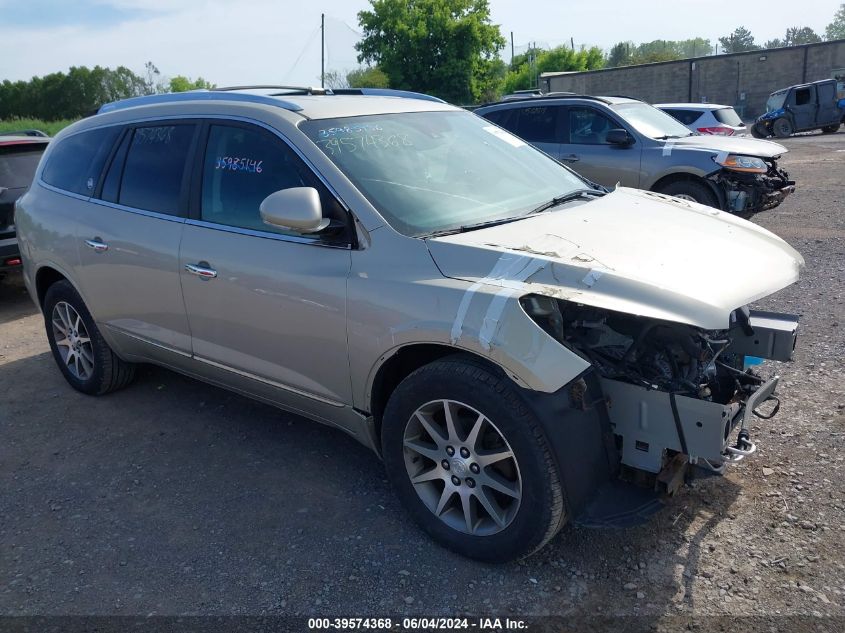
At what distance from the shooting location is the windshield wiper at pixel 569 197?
3.66m

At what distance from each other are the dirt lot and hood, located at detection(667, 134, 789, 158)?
4622 mm

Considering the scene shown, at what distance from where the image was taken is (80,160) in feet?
15.8

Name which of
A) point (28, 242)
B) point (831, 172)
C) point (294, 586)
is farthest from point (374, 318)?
point (831, 172)

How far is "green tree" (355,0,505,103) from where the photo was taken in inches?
1689

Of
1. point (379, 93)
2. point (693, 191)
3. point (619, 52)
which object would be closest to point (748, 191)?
point (693, 191)

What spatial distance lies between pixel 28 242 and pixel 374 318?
3314 millimetres

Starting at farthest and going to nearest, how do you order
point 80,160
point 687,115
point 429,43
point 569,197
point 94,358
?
point 429,43 → point 687,115 → point 94,358 → point 80,160 → point 569,197

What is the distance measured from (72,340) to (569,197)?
139 inches

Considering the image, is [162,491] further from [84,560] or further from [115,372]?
[115,372]

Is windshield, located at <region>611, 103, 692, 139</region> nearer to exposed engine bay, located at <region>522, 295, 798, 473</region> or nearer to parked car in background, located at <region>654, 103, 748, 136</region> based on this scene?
parked car in background, located at <region>654, 103, 748, 136</region>

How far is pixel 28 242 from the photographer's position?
511 centimetres

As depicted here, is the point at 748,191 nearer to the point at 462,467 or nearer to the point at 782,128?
the point at 462,467

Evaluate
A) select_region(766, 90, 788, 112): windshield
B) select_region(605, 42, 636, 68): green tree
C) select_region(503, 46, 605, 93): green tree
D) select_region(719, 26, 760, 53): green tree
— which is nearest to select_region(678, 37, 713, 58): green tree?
select_region(719, 26, 760, 53): green tree

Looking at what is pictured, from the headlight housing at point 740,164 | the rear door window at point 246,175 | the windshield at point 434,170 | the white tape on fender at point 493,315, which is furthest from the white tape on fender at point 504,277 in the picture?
the headlight housing at point 740,164
